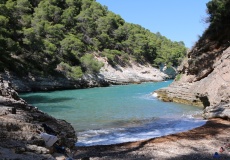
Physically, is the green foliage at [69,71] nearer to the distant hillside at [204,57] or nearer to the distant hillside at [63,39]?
the distant hillside at [63,39]

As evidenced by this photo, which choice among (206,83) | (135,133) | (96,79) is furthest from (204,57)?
(96,79)

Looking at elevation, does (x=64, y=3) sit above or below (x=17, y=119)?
above

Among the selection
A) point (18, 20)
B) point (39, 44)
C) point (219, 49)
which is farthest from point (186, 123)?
point (18, 20)

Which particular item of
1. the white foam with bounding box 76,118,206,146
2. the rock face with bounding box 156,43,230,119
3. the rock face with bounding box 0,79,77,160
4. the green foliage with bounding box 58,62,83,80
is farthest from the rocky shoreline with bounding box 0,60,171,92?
the rock face with bounding box 0,79,77,160

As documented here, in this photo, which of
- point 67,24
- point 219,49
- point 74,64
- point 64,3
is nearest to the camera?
point 219,49

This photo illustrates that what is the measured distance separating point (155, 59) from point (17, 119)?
266 feet

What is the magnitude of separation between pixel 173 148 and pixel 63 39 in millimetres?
50780

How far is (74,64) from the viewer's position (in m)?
59.7

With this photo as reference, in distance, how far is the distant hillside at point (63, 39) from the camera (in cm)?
4697

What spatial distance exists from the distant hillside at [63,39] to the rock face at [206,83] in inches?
876

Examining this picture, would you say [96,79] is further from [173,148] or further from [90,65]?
[173,148]

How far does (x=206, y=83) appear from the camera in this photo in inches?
854

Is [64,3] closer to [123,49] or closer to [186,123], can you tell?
[123,49]

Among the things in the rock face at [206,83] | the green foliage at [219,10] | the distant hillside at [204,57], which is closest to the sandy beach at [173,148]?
the rock face at [206,83]
